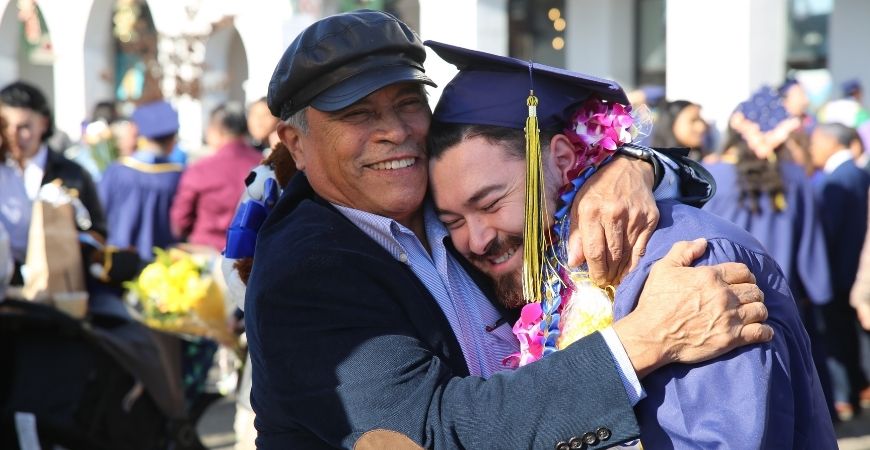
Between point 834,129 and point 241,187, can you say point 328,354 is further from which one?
point 834,129

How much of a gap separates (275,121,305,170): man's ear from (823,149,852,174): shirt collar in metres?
6.45

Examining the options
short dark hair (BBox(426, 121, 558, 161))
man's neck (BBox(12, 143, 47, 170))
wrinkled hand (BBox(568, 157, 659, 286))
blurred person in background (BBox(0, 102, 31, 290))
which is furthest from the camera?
man's neck (BBox(12, 143, 47, 170))

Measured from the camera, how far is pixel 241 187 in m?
7.88

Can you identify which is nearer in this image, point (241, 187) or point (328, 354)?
point (328, 354)

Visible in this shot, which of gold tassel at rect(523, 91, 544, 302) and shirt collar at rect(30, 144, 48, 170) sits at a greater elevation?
gold tassel at rect(523, 91, 544, 302)

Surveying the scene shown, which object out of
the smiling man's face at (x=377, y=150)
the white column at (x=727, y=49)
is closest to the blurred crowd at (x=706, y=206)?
the white column at (x=727, y=49)

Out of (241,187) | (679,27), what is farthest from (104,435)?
(679,27)

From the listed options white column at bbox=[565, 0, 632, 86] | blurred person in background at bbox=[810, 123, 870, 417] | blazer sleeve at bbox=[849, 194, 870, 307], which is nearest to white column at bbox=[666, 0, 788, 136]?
blurred person in background at bbox=[810, 123, 870, 417]

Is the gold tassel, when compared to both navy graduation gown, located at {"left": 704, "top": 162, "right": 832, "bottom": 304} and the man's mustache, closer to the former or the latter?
the man's mustache

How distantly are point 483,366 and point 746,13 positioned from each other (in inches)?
313

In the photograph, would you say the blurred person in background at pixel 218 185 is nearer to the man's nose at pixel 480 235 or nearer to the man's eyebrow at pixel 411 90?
the man's eyebrow at pixel 411 90

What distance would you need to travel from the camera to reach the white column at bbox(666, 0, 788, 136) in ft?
32.2

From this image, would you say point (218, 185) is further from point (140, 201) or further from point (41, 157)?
point (41, 157)

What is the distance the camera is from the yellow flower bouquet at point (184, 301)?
18.0ft
